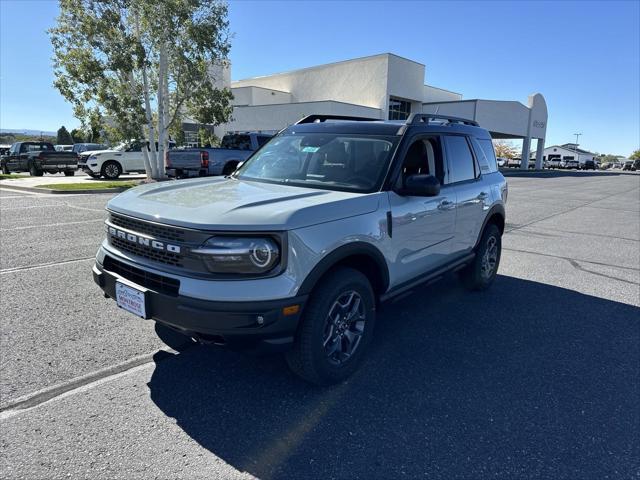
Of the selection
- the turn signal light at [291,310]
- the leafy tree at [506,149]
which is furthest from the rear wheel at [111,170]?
the leafy tree at [506,149]

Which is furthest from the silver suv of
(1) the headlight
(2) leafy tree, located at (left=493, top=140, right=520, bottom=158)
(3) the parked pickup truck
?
(2) leafy tree, located at (left=493, top=140, right=520, bottom=158)

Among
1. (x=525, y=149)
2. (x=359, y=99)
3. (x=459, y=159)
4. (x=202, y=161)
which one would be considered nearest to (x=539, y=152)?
(x=525, y=149)

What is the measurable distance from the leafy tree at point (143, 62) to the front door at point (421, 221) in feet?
51.1

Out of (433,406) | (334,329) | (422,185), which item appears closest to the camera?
(433,406)

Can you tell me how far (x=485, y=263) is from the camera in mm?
5445

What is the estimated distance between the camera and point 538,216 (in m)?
12.9

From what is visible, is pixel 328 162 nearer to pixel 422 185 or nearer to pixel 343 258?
→ pixel 422 185

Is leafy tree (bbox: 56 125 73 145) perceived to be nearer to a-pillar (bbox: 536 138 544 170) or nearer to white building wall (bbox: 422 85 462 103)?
white building wall (bbox: 422 85 462 103)

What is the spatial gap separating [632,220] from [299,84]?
1624 inches

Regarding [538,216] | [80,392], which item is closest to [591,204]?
[538,216]

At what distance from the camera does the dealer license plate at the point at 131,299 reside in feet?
9.27

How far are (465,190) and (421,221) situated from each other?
1.11 m

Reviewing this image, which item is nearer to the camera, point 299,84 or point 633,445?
point 633,445

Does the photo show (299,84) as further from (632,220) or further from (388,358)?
(388,358)
